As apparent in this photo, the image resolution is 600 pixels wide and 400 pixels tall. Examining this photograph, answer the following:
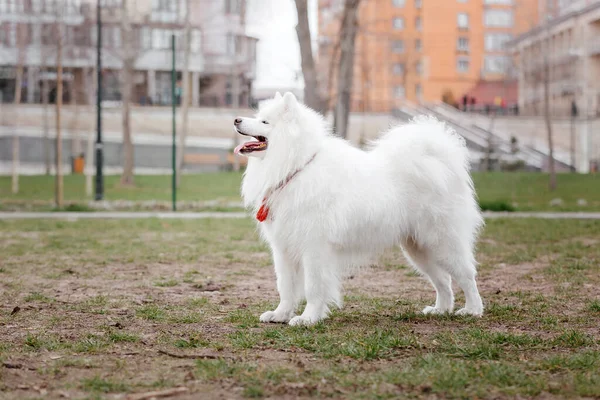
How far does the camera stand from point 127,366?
511 centimetres

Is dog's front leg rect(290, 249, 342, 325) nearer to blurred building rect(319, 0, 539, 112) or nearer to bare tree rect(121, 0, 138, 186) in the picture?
bare tree rect(121, 0, 138, 186)

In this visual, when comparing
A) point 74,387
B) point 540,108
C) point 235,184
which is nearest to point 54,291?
point 74,387

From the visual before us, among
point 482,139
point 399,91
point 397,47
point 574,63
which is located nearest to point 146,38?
point 397,47

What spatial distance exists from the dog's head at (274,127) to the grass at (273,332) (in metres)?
1.38

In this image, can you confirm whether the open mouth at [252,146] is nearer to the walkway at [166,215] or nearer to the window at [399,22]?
the walkway at [166,215]

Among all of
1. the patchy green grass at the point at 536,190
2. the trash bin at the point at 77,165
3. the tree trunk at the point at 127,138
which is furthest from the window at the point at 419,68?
the tree trunk at the point at 127,138

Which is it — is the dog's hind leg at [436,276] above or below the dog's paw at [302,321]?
above

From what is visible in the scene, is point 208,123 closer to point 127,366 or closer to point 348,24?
point 348,24

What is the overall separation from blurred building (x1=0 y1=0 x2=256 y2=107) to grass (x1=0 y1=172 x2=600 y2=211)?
1316 cm

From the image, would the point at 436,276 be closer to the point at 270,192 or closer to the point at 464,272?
the point at 464,272

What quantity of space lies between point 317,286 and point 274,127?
4.22ft

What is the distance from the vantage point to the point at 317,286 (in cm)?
653

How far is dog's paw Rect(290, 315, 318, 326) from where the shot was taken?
6.45 m

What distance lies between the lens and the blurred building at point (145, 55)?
4853 centimetres
